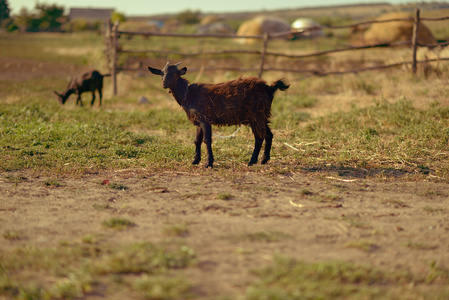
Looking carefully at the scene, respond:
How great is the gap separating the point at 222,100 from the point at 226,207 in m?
2.32

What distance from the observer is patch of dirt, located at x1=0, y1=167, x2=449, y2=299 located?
3838mm

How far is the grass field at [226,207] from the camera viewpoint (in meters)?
3.41

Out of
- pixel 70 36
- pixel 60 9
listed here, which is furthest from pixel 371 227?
pixel 70 36

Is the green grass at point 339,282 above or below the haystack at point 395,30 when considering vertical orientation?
below

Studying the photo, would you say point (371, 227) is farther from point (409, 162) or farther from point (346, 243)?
point (409, 162)

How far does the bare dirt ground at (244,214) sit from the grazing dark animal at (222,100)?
79cm

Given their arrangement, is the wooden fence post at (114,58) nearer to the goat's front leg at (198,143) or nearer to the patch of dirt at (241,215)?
the goat's front leg at (198,143)

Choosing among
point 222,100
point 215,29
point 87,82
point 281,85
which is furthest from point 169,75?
point 215,29

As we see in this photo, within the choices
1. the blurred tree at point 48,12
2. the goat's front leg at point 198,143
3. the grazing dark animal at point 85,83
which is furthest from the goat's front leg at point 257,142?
the blurred tree at point 48,12

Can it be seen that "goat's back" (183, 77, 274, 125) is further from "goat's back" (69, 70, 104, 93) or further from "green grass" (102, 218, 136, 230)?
"goat's back" (69, 70, 104, 93)

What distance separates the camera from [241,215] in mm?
4887

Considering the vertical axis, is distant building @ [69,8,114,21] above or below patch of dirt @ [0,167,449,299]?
above

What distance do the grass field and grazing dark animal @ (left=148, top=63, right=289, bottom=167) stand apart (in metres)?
0.72

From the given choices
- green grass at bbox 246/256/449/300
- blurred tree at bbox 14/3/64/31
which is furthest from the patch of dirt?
blurred tree at bbox 14/3/64/31
